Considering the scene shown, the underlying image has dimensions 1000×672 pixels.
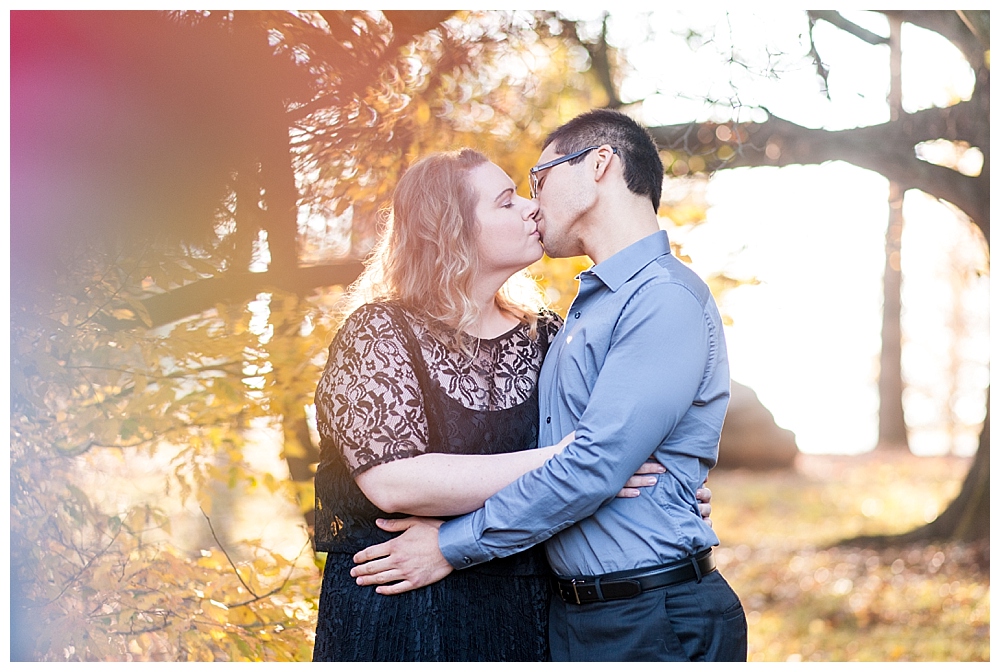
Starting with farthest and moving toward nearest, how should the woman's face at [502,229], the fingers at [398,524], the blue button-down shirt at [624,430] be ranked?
1. the woman's face at [502,229]
2. the fingers at [398,524]
3. the blue button-down shirt at [624,430]

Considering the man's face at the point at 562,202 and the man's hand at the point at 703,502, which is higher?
the man's face at the point at 562,202

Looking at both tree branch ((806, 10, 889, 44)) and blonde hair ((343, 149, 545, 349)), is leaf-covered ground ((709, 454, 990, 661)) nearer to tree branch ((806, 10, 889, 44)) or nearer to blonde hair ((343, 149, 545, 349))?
tree branch ((806, 10, 889, 44))

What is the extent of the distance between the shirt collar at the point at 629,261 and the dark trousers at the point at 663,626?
2.20ft

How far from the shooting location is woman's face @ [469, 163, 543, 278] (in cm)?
215

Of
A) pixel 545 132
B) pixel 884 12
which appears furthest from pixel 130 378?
pixel 884 12

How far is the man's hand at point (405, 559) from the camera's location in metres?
1.96

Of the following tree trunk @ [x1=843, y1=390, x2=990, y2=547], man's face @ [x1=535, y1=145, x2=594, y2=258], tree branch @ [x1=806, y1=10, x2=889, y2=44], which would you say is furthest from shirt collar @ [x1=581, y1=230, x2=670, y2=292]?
tree trunk @ [x1=843, y1=390, x2=990, y2=547]

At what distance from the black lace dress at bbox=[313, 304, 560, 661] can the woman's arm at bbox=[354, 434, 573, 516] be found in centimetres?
5

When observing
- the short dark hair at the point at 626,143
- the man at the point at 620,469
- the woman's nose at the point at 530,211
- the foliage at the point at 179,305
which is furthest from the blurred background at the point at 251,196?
the man at the point at 620,469

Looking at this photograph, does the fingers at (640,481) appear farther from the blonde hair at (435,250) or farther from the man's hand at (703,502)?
the blonde hair at (435,250)

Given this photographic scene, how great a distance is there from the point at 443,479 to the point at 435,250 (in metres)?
0.59

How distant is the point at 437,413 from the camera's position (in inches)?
78.0

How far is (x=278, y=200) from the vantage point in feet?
10.6

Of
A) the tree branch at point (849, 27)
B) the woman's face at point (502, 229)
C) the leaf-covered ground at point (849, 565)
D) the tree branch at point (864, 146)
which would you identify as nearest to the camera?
the woman's face at point (502, 229)
